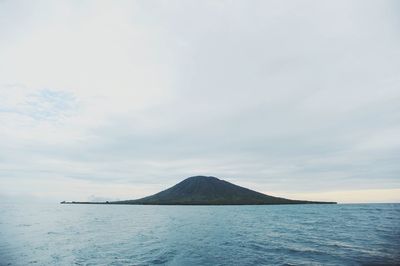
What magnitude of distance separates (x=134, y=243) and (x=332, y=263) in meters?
26.5

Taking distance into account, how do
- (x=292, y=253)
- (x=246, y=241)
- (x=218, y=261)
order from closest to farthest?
(x=218, y=261)
(x=292, y=253)
(x=246, y=241)

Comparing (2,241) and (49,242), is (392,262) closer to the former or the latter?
(49,242)

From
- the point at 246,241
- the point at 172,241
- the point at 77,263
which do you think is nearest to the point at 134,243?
the point at 172,241

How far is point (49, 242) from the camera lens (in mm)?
42375

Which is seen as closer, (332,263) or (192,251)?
(332,263)

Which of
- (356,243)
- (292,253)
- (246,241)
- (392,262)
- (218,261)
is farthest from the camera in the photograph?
(246,241)

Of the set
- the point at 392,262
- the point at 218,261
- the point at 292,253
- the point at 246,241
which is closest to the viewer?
the point at 392,262

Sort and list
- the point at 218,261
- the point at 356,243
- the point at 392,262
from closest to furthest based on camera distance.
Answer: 1. the point at 392,262
2. the point at 218,261
3. the point at 356,243

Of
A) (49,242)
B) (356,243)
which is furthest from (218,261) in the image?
(49,242)

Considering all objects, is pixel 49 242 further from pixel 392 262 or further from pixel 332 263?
pixel 392 262

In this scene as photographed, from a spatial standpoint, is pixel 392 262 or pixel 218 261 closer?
pixel 392 262

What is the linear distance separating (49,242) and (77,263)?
16278mm

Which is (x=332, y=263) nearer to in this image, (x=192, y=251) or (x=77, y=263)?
(x=192, y=251)

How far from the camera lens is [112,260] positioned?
30719 millimetres
